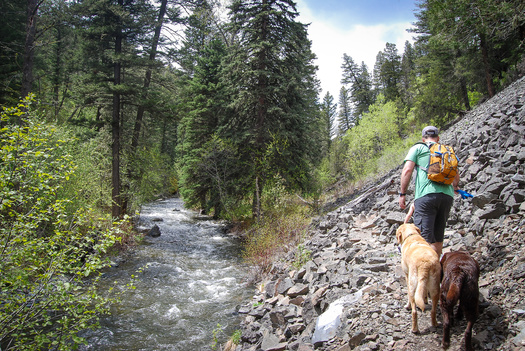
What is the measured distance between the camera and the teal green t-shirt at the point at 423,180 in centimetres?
348

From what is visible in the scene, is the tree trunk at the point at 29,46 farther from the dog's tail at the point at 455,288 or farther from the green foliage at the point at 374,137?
the green foliage at the point at 374,137

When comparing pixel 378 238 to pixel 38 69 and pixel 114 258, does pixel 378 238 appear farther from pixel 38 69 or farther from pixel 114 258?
pixel 38 69

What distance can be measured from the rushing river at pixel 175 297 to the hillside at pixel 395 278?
102cm

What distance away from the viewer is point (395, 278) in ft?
14.1

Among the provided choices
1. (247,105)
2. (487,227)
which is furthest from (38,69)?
(487,227)

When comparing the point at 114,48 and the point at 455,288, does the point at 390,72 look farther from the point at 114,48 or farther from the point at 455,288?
the point at 455,288

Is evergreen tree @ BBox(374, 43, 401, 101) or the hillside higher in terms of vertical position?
evergreen tree @ BBox(374, 43, 401, 101)

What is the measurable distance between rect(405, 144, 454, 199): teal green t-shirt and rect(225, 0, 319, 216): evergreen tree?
1033 cm

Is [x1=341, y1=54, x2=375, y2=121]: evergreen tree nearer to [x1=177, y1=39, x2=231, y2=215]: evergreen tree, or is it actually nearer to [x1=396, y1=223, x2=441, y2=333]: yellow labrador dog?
[x1=177, y1=39, x2=231, y2=215]: evergreen tree

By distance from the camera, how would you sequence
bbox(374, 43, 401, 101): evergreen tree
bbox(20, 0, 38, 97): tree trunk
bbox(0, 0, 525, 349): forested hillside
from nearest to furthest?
bbox(20, 0, 38, 97): tree trunk
bbox(0, 0, 525, 349): forested hillside
bbox(374, 43, 401, 101): evergreen tree

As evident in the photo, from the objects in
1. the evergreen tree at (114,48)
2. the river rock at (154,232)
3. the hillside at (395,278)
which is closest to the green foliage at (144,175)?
the evergreen tree at (114,48)

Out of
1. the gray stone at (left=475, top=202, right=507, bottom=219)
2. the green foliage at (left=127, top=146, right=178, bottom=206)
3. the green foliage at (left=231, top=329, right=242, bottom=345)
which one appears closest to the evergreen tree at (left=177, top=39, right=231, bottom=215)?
the green foliage at (left=127, top=146, right=178, bottom=206)

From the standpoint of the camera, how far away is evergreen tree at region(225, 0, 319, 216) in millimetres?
14344

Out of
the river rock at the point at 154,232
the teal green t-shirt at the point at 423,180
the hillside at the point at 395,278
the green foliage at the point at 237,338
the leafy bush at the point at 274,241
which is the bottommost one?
the river rock at the point at 154,232
